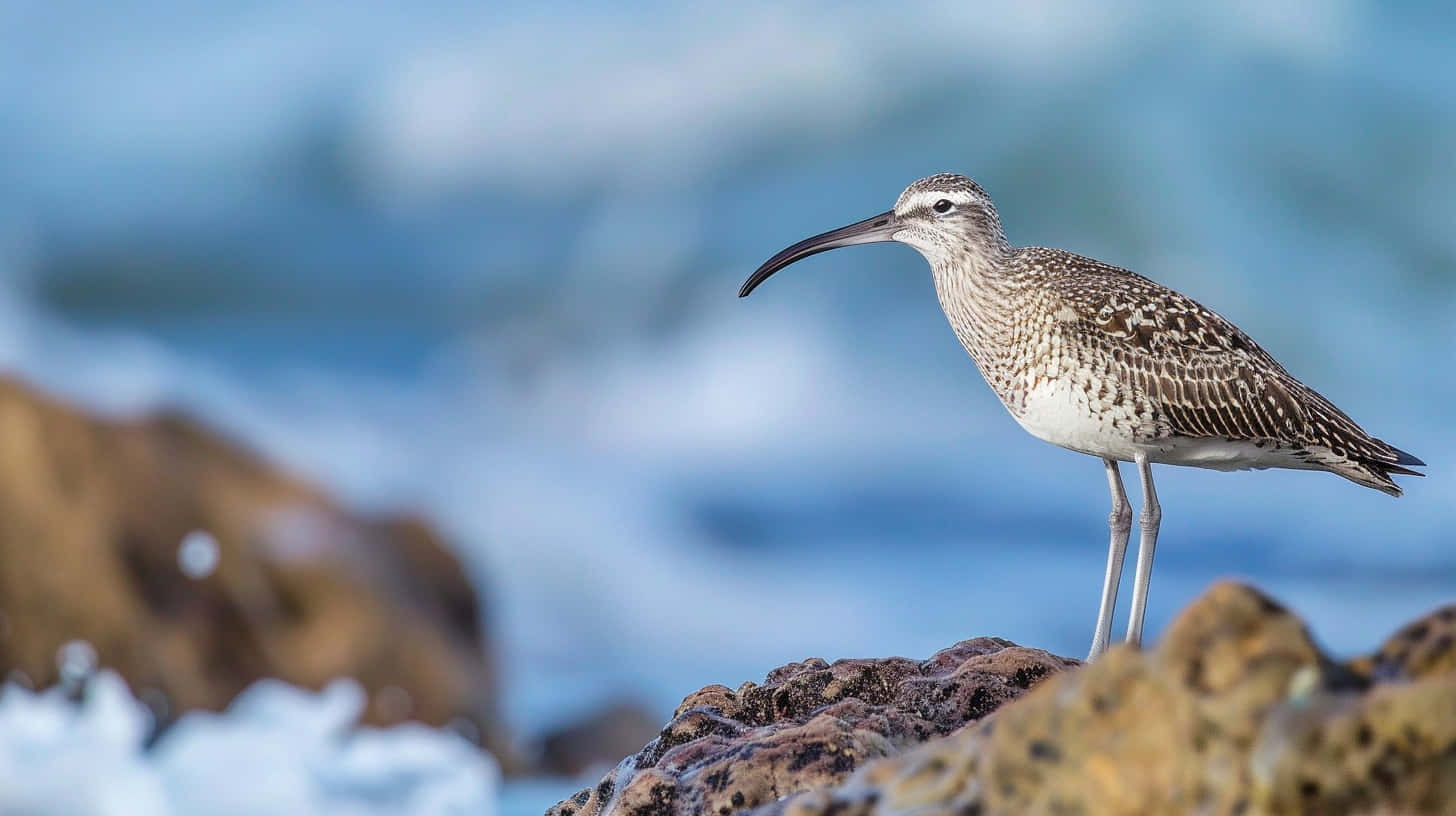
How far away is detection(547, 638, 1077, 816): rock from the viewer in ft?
18.6

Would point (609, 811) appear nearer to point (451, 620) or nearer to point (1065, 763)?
point (1065, 763)

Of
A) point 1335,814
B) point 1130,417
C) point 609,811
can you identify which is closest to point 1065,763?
point 1335,814

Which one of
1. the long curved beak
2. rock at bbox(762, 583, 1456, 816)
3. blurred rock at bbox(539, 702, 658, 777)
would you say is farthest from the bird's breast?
blurred rock at bbox(539, 702, 658, 777)

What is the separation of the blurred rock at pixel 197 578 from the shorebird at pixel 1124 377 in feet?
38.5

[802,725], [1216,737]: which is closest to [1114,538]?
[802,725]

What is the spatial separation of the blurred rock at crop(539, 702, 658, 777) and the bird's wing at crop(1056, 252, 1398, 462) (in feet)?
43.2

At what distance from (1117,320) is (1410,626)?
545cm

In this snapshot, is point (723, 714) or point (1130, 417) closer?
point (723, 714)

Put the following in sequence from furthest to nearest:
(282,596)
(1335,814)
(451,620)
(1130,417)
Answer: (451,620) → (282,596) → (1130,417) → (1335,814)

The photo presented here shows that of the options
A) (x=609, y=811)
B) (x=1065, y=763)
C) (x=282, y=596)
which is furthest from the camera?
(x=282, y=596)

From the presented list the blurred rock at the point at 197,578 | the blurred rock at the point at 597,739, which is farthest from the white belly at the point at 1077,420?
the blurred rock at the point at 597,739

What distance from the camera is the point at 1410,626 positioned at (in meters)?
3.98

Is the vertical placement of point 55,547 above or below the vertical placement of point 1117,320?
above

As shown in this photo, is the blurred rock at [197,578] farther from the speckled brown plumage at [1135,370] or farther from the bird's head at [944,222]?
the speckled brown plumage at [1135,370]
